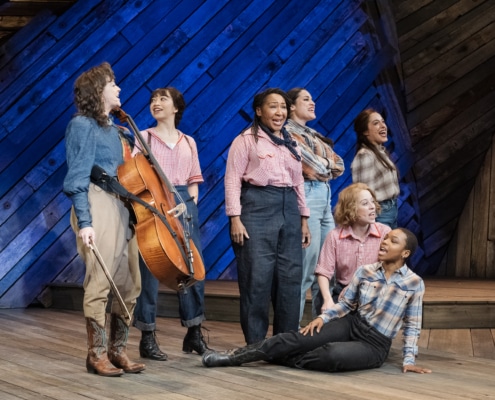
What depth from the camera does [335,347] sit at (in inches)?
164

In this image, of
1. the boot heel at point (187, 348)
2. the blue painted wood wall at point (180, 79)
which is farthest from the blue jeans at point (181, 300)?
the blue painted wood wall at point (180, 79)

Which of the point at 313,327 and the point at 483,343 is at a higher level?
the point at 313,327

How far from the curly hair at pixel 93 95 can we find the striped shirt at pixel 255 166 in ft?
2.70

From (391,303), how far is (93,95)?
1557 mm

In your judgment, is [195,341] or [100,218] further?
[195,341]

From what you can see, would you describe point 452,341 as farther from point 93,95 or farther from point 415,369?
point 93,95

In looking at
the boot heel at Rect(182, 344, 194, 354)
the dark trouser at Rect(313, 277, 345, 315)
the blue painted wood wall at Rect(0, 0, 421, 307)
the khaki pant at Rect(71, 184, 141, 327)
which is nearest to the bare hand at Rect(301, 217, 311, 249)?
the dark trouser at Rect(313, 277, 345, 315)

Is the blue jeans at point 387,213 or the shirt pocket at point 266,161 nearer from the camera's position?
the shirt pocket at point 266,161

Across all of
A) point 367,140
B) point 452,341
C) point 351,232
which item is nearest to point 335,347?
point 351,232

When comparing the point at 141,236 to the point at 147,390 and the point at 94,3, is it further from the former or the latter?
the point at 94,3

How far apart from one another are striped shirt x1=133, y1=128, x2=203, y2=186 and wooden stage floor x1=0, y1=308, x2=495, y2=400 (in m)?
0.85

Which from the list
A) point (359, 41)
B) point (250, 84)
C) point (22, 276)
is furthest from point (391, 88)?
point (22, 276)

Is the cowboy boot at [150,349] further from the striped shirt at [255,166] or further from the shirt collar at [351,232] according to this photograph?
the shirt collar at [351,232]

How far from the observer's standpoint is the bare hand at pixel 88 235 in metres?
3.80
